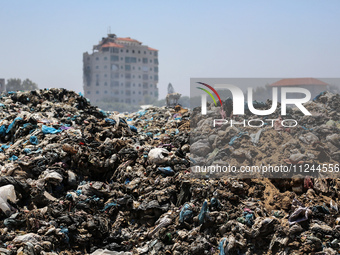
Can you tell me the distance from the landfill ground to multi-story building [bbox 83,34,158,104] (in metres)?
60.1

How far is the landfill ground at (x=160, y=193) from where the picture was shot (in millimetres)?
6141

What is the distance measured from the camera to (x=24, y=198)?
6.89 m

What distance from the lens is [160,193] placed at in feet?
23.2

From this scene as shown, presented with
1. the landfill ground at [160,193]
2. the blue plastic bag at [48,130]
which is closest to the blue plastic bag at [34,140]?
the landfill ground at [160,193]

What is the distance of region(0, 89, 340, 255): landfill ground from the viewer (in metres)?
6.14

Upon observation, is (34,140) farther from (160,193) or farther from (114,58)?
(114,58)

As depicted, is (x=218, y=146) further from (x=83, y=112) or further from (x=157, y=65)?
(x=157, y=65)

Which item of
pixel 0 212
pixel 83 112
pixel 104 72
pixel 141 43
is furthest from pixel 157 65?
pixel 0 212

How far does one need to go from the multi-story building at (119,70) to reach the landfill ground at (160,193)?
60.1m

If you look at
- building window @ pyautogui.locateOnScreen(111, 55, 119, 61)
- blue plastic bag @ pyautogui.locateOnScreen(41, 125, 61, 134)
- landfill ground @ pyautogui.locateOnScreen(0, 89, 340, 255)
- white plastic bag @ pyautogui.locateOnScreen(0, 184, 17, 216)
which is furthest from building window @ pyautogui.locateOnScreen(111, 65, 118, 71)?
white plastic bag @ pyautogui.locateOnScreen(0, 184, 17, 216)

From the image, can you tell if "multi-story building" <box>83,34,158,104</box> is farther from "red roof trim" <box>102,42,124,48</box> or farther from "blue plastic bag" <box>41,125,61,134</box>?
"blue plastic bag" <box>41,125,61,134</box>

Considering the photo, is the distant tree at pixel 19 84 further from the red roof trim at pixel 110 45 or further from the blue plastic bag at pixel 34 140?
the blue plastic bag at pixel 34 140

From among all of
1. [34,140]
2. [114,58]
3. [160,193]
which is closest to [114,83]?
[114,58]

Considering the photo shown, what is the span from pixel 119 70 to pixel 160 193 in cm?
6435
